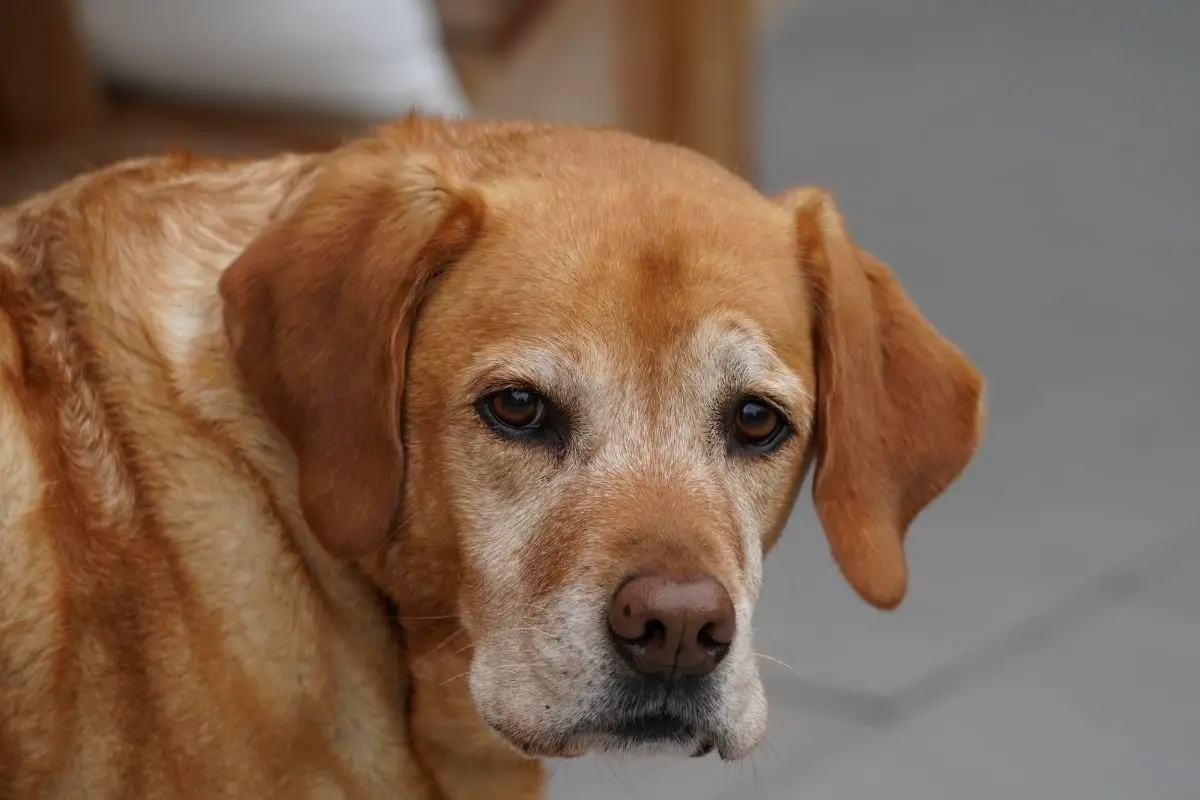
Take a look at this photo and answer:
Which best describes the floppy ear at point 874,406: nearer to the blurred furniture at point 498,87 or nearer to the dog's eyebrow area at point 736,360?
the dog's eyebrow area at point 736,360

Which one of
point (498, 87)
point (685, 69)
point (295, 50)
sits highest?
point (295, 50)

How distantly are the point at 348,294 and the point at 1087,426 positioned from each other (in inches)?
174

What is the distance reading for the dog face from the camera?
2340mm

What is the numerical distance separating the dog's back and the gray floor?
187 centimetres

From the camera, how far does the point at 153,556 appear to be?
236 centimetres

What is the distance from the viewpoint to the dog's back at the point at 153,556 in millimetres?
2287

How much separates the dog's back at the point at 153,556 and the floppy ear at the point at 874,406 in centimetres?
75

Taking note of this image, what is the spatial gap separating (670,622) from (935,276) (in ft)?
17.7

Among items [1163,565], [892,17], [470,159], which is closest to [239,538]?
[470,159]

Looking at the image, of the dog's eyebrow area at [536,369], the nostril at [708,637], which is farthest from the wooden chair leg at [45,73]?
the nostril at [708,637]

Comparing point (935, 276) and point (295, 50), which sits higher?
point (295, 50)

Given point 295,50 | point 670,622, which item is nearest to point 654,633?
point 670,622

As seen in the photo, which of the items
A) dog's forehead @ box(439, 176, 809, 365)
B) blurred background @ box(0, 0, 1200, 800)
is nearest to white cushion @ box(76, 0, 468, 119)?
blurred background @ box(0, 0, 1200, 800)

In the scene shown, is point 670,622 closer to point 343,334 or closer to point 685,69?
point 343,334
